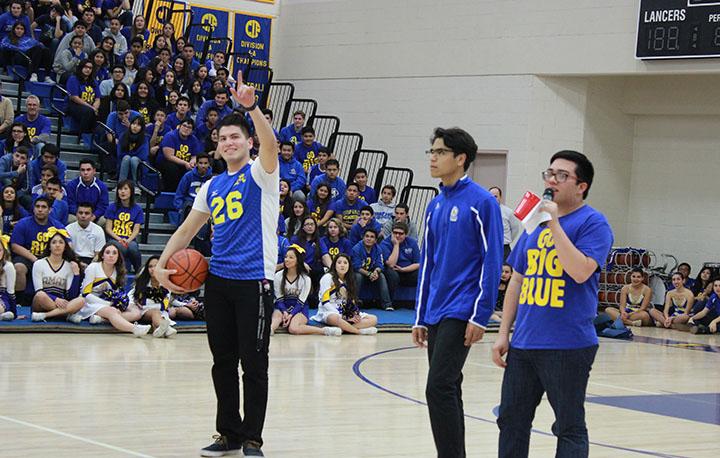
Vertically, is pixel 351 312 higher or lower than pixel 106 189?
lower

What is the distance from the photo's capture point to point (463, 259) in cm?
512

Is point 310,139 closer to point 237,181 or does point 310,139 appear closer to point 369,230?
point 369,230

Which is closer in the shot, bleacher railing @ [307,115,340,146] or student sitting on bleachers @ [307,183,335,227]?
student sitting on bleachers @ [307,183,335,227]

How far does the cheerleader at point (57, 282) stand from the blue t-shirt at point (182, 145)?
12.5 ft

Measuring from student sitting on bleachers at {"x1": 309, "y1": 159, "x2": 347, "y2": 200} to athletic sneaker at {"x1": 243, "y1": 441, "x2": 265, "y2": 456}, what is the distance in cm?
1073

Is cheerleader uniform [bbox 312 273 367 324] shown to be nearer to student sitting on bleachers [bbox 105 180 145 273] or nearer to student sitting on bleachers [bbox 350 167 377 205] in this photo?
student sitting on bleachers [bbox 105 180 145 273]

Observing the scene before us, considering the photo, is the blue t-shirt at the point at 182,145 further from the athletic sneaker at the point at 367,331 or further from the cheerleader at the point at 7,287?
the cheerleader at the point at 7,287

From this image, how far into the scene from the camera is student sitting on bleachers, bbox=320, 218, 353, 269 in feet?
49.8

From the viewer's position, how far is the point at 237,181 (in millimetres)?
5930

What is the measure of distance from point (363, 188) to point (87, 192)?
15.7ft

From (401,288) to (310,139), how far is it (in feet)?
10.2

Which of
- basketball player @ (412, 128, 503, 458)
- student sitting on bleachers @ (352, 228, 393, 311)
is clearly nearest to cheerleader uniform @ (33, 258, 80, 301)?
student sitting on bleachers @ (352, 228, 393, 311)

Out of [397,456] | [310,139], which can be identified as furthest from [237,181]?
[310,139]

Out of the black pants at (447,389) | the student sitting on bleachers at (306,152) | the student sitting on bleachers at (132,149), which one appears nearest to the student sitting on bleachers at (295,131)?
the student sitting on bleachers at (306,152)
